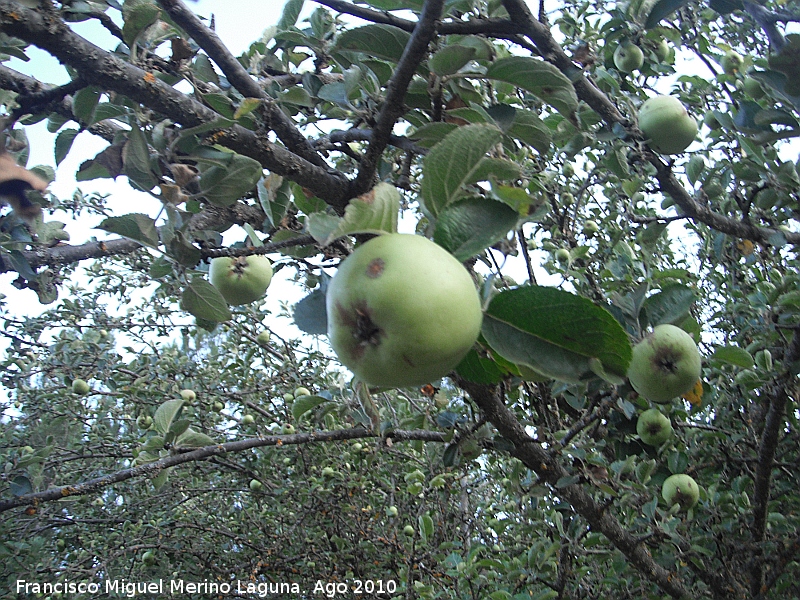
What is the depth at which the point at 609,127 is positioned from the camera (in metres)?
1.83

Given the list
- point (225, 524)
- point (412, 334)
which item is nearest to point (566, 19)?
point (412, 334)

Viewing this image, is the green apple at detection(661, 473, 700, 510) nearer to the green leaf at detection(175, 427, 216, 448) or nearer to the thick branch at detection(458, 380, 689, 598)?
the thick branch at detection(458, 380, 689, 598)

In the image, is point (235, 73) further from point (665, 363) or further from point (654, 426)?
point (654, 426)

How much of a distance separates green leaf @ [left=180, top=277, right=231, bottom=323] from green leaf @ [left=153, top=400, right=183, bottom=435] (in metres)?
0.80

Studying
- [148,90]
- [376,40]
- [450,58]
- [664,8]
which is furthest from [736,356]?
[148,90]

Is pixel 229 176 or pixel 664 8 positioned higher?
pixel 664 8

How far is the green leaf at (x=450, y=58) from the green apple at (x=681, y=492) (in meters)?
1.78

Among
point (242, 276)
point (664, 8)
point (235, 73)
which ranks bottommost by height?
point (242, 276)

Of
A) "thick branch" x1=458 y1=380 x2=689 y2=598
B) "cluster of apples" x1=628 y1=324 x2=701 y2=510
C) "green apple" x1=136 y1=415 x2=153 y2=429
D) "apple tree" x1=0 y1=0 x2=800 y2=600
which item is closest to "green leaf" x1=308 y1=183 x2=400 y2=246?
"apple tree" x1=0 y1=0 x2=800 y2=600

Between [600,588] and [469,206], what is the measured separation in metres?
2.73

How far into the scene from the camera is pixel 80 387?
3695mm

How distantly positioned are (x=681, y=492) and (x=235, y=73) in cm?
205

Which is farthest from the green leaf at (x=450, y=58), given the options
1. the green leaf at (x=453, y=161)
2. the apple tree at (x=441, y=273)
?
the green leaf at (x=453, y=161)

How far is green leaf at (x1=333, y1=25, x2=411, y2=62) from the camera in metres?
1.10
